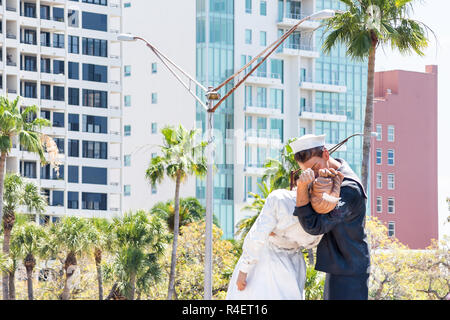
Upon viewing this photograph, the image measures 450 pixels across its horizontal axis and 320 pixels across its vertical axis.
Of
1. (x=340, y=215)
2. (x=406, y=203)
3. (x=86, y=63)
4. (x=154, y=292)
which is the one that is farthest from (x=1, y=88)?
(x=340, y=215)

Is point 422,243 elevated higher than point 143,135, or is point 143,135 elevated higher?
point 143,135

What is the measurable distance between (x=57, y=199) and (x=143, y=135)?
430 inches

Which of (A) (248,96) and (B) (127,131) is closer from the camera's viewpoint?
(B) (127,131)

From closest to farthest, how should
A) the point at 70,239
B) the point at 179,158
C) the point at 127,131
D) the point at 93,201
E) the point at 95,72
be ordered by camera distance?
1. the point at 70,239
2. the point at 179,158
3. the point at 93,201
4. the point at 95,72
5. the point at 127,131

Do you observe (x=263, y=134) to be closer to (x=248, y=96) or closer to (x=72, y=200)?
(x=248, y=96)

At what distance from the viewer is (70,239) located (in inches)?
2121

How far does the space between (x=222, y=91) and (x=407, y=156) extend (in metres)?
33.8

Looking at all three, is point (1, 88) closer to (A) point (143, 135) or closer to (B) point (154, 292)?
(A) point (143, 135)

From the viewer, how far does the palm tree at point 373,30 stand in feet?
116

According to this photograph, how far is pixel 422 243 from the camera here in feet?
409

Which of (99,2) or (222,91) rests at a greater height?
(99,2)

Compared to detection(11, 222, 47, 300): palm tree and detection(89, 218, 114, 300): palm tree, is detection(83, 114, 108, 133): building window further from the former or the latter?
detection(11, 222, 47, 300): palm tree

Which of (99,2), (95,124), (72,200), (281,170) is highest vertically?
(99,2)

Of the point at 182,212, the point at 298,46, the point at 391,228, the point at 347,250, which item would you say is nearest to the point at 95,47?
the point at 298,46
